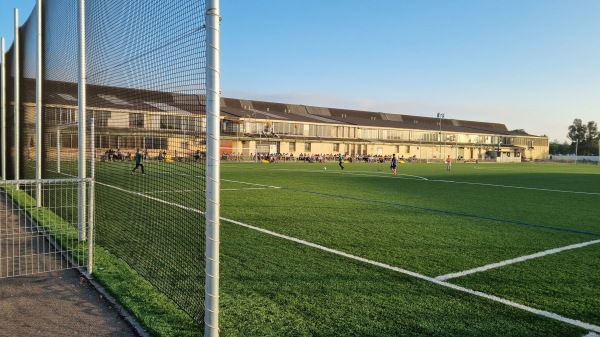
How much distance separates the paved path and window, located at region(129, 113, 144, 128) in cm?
202

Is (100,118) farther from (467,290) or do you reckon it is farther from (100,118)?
(467,290)

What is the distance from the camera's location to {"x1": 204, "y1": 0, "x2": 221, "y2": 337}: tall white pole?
3367 mm

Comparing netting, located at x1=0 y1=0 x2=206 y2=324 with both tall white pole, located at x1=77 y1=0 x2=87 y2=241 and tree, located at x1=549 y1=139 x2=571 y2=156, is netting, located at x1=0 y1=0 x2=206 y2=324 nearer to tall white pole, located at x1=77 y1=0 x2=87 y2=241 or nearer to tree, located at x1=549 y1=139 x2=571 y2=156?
tall white pole, located at x1=77 y1=0 x2=87 y2=241

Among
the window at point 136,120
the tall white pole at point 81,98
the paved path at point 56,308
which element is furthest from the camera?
the tall white pole at point 81,98

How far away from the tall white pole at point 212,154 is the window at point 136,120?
8.98ft

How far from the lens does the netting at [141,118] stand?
4.41 metres

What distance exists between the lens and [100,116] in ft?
23.3

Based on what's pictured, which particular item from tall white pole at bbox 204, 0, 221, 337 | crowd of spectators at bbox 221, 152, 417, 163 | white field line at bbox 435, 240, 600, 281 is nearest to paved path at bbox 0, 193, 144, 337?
tall white pole at bbox 204, 0, 221, 337

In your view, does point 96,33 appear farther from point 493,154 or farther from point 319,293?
point 493,154

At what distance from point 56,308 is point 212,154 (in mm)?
2317

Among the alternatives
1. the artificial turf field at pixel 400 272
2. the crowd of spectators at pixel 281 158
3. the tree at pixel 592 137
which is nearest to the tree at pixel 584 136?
the tree at pixel 592 137

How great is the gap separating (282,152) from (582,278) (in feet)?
217

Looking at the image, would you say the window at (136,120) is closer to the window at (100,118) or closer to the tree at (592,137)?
the window at (100,118)

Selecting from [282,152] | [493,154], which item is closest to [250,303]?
[282,152]
